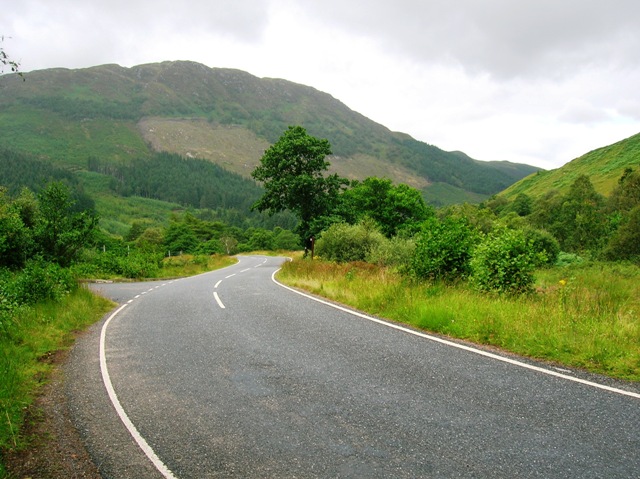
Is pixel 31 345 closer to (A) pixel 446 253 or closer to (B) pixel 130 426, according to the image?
(B) pixel 130 426

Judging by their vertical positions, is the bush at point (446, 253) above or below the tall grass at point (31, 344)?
above

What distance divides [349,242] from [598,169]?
114881 millimetres

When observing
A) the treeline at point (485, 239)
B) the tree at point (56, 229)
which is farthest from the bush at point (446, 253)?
the tree at point (56, 229)

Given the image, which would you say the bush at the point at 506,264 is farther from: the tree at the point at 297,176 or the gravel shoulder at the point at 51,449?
the tree at the point at 297,176

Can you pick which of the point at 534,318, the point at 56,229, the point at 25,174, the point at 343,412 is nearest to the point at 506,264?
the point at 534,318

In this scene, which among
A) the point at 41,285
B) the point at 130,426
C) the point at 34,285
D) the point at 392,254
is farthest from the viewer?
the point at 392,254

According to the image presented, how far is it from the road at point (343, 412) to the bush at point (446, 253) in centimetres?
431

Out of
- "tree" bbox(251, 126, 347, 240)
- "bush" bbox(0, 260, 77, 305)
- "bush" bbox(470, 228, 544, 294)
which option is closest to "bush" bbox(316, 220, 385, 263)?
"bush" bbox(470, 228, 544, 294)

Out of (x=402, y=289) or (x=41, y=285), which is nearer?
(x=402, y=289)

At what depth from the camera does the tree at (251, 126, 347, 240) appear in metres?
38.6

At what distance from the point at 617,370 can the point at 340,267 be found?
41.5 feet

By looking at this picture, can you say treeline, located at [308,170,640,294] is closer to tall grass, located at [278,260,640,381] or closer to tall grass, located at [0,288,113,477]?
tall grass, located at [278,260,640,381]

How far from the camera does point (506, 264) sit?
9930 mm

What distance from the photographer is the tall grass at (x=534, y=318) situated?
6.12m
